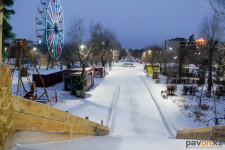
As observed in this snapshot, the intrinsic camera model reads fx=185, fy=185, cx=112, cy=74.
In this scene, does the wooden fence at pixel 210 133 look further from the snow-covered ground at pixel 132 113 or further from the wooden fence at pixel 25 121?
the wooden fence at pixel 25 121

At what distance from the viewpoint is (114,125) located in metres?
11.6

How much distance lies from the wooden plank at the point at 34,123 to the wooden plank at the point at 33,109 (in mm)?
64

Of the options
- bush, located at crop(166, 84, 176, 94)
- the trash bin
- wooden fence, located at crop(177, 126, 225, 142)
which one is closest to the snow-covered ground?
the trash bin

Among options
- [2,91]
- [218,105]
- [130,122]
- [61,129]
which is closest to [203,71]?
[218,105]

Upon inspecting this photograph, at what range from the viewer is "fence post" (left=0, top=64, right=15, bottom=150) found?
2475 millimetres

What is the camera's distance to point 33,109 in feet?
9.98

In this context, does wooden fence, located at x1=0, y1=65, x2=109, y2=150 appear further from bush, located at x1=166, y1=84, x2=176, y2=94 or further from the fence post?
bush, located at x1=166, y1=84, x2=176, y2=94

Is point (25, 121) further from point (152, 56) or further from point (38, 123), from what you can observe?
point (152, 56)

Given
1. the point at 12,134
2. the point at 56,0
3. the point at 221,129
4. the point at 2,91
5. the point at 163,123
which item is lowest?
the point at 163,123

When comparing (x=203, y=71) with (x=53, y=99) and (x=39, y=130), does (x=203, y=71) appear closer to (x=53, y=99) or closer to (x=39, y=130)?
(x=53, y=99)

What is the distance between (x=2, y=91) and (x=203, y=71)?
21.7m

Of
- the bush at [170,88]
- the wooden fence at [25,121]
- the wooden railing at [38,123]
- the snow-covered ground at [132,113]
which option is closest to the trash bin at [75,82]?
the snow-covered ground at [132,113]

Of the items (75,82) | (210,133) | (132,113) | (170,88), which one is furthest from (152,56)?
(210,133)

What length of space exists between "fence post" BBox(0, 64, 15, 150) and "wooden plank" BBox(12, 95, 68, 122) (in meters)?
0.13
